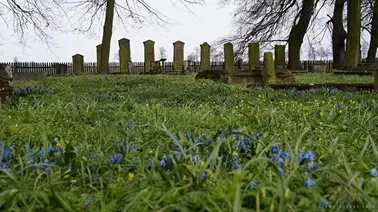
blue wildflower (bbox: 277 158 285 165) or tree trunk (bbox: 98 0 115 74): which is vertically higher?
tree trunk (bbox: 98 0 115 74)

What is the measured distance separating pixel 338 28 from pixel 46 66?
20.9 metres

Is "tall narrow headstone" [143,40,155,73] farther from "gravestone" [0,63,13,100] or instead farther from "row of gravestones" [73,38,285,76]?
"gravestone" [0,63,13,100]

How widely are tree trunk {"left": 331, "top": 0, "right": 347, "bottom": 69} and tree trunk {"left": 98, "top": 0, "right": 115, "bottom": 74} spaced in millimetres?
15090

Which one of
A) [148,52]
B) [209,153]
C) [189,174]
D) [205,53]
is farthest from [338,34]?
[189,174]

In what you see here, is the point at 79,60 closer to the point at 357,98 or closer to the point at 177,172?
the point at 357,98

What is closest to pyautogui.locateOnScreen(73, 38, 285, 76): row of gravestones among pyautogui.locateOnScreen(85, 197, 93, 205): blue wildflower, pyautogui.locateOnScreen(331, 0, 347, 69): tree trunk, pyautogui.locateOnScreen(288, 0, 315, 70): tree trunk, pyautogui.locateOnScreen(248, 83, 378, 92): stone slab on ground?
pyautogui.locateOnScreen(288, 0, 315, 70): tree trunk

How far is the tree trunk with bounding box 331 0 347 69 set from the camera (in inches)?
1129

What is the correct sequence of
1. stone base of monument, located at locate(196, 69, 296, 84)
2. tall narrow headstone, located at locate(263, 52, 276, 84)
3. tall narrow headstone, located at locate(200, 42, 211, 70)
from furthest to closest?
tall narrow headstone, located at locate(200, 42, 211, 70) < stone base of monument, located at locate(196, 69, 296, 84) < tall narrow headstone, located at locate(263, 52, 276, 84)

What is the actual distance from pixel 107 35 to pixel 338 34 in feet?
51.3

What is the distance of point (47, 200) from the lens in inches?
56.1

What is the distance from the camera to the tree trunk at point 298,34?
25.4 m

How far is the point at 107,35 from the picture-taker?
817 inches

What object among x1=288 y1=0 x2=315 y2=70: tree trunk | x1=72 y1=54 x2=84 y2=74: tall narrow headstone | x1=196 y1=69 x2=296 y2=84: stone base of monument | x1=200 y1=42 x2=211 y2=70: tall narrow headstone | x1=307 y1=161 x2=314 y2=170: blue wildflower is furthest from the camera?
x1=288 y1=0 x2=315 y2=70: tree trunk

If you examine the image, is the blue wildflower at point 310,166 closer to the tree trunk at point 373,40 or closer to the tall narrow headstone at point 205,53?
the tall narrow headstone at point 205,53
